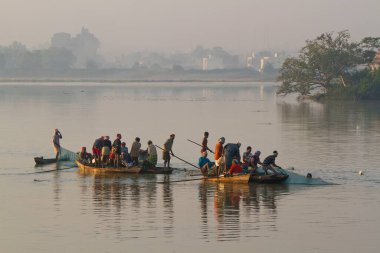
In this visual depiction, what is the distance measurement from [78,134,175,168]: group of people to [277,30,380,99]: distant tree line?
8826 centimetres

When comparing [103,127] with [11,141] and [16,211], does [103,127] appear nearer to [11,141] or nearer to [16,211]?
[11,141]

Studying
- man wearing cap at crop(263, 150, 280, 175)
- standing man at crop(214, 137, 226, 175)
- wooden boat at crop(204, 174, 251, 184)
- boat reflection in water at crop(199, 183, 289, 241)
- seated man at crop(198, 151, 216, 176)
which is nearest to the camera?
boat reflection in water at crop(199, 183, 289, 241)

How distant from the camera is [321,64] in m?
135

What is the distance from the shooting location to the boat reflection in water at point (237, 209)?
3328 cm

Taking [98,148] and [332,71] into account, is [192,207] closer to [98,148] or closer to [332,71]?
[98,148]

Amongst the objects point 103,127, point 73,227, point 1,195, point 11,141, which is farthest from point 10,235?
point 103,127

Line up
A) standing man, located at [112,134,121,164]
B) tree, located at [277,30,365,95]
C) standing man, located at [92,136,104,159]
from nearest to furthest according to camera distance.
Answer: standing man, located at [112,134,121,164], standing man, located at [92,136,104,159], tree, located at [277,30,365,95]

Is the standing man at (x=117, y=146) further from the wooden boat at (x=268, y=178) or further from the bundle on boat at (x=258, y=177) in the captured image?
the wooden boat at (x=268, y=178)

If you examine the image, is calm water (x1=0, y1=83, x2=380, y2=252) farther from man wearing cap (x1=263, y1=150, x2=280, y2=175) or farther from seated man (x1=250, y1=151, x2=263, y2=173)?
seated man (x1=250, y1=151, x2=263, y2=173)

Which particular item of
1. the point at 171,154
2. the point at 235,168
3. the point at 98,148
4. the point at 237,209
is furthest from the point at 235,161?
the point at 98,148

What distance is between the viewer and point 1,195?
137 ft

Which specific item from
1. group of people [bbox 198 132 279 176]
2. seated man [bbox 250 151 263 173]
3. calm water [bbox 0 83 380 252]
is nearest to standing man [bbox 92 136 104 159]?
calm water [bbox 0 83 380 252]

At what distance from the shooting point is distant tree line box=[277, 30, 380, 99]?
445ft

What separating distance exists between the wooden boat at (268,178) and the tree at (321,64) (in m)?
92.4
